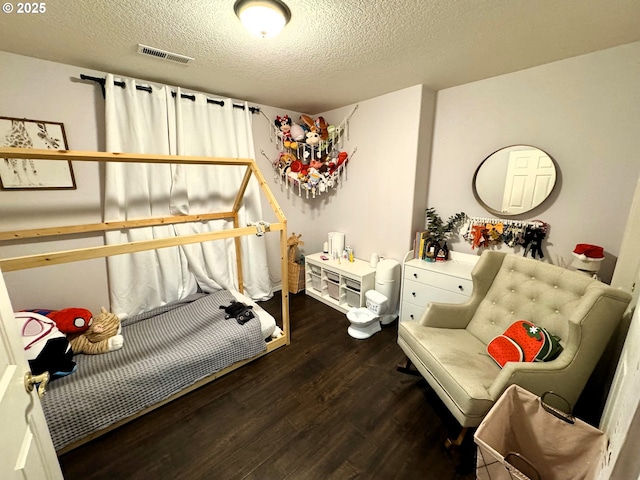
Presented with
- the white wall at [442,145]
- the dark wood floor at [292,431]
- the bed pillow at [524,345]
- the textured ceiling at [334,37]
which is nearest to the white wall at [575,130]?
the white wall at [442,145]

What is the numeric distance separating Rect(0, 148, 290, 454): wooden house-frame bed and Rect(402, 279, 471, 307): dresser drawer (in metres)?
1.14

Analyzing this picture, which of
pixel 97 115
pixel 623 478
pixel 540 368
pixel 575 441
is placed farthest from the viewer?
pixel 97 115

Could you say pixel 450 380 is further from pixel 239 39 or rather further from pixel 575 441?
pixel 239 39

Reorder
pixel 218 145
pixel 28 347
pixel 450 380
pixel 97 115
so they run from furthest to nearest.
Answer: pixel 218 145
pixel 97 115
pixel 28 347
pixel 450 380

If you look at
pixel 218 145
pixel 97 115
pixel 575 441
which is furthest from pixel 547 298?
pixel 97 115

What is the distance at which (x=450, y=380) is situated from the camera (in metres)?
1.40

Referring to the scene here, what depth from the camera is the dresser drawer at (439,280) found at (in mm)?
2102

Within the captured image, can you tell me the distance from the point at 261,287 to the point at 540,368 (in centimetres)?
258

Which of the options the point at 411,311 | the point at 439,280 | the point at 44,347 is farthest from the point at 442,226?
the point at 44,347

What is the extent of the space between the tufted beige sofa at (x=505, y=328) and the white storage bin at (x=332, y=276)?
113cm

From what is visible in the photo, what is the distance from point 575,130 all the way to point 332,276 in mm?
2355

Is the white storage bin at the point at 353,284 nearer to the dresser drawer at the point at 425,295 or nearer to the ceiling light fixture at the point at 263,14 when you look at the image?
the dresser drawer at the point at 425,295

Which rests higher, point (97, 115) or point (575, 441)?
point (97, 115)

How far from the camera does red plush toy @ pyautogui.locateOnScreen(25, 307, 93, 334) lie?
1.87m
